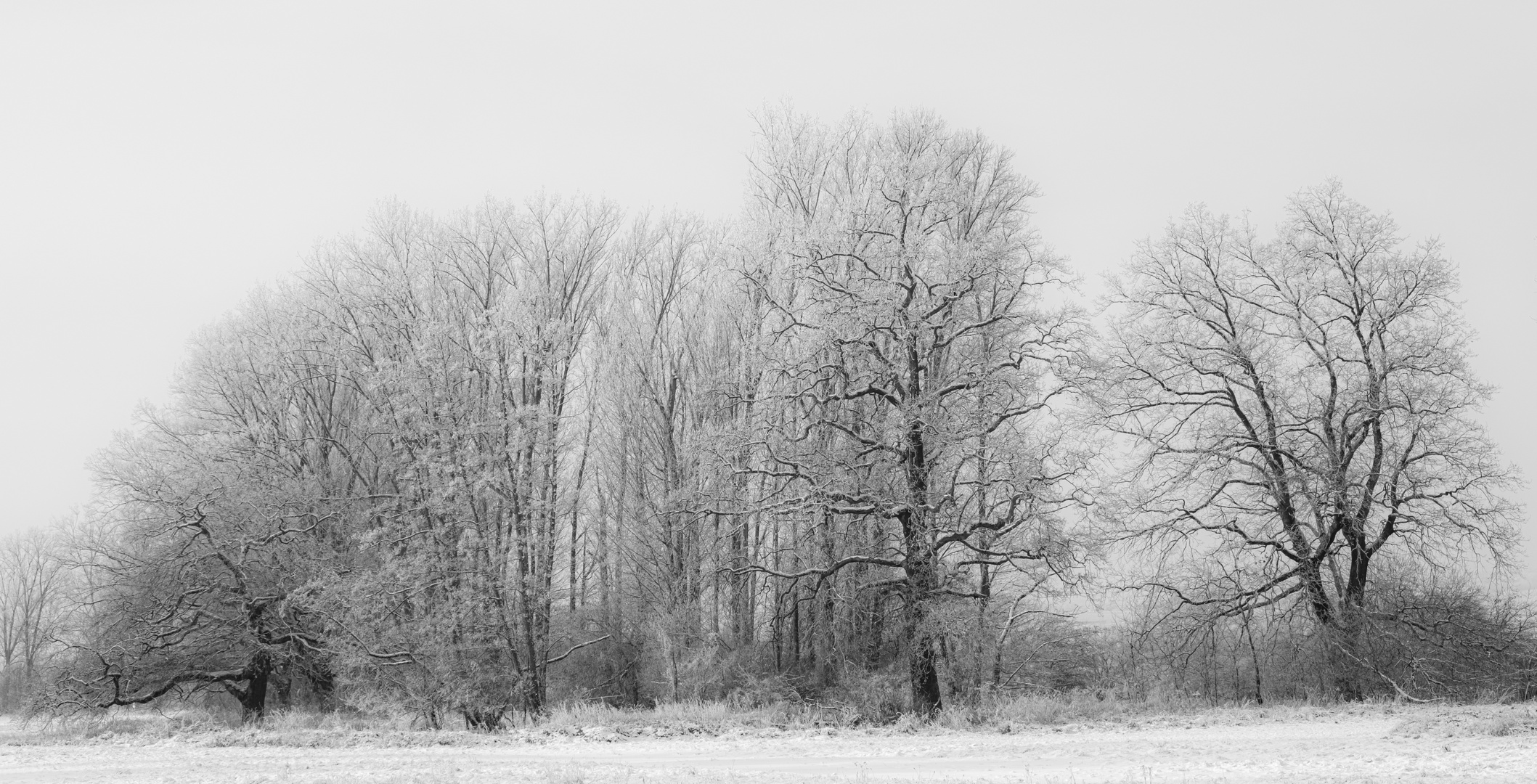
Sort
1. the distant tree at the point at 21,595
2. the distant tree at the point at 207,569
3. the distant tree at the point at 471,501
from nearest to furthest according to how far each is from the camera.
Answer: the distant tree at the point at 471,501
the distant tree at the point at 207,569
the distant tree at the point at 21,595

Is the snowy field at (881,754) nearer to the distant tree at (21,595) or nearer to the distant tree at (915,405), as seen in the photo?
the distant tree at (915,405)

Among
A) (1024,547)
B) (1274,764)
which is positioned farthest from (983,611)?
(1274,764)

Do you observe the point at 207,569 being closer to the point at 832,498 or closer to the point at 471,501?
the point at 471,501

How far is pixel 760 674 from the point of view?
21844 mm

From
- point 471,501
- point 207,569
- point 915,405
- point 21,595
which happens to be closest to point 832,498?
point 915,405

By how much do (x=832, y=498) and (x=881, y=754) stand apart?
20.3 ft

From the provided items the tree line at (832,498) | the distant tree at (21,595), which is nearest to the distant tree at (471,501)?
the tree line at (832,498)

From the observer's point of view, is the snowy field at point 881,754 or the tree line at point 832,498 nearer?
the snowy field at point 881,754

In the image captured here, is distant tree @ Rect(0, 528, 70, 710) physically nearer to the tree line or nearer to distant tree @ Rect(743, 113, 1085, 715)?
the tree line

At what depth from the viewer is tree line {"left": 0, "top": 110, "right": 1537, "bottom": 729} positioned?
1841 centimetres

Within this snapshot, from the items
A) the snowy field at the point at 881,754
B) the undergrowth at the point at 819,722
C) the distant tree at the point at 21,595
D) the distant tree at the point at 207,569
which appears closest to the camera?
the snowy field at the point at 881,754

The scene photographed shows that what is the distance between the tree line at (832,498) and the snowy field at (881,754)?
3092 mm

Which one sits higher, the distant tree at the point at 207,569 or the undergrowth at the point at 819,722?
the distant tree at the point at 207,569

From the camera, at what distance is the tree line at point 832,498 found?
18406 mm
